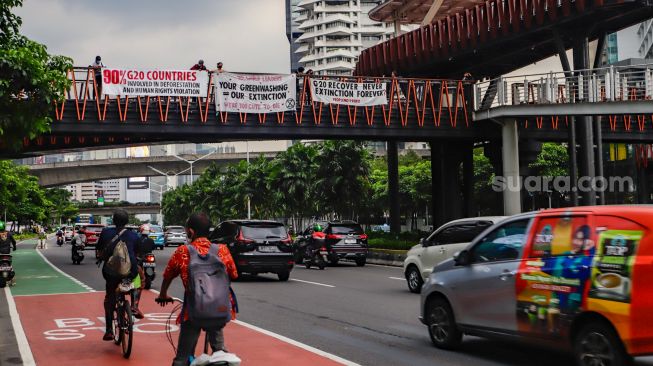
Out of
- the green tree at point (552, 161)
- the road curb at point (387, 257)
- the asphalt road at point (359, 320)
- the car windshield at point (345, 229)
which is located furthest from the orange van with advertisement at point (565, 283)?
the green tree at point (552, 161)

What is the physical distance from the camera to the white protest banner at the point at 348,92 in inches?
1166

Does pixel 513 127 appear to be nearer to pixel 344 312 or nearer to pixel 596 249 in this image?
pixel 344 312

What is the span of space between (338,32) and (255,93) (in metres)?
113

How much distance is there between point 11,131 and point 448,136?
73.7 ft

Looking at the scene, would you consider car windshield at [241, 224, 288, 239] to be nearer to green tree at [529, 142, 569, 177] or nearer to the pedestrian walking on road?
the pedestrian walking on road

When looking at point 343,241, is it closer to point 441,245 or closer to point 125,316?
point 441,245

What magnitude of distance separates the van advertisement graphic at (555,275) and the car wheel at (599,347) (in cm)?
21

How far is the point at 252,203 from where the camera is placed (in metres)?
67.3

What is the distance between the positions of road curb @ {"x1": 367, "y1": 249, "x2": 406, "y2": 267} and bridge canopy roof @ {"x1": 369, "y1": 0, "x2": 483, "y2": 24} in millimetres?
17607

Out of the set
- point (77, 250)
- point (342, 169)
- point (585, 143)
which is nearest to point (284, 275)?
point (77, 250)

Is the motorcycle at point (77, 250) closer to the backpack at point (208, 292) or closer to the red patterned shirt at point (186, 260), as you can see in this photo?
the red patterned shirt at point (186, 260)

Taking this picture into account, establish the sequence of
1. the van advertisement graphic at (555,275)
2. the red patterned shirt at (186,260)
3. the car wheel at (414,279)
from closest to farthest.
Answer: the red patterned shirt at (186,260) → the van advertisement graphic at (555,275) → the car wheel at (414,279)

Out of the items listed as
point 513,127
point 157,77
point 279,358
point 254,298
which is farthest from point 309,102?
point 279,358

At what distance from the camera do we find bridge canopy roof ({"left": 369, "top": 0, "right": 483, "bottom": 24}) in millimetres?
44625
